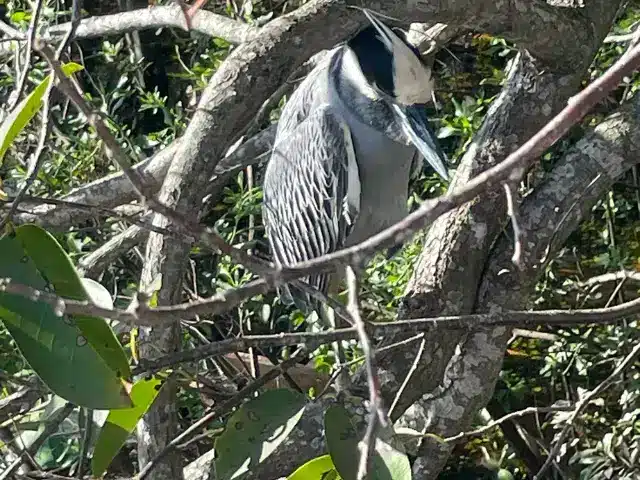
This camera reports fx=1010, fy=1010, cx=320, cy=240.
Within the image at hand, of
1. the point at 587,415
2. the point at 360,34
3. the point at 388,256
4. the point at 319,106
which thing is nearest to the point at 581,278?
the point at 587,415

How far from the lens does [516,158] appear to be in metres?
0.48

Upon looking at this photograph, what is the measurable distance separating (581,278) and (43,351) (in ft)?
4.47

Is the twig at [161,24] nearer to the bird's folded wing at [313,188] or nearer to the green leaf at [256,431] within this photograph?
the bird's folded wing at [313,188]

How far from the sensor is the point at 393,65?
4.66 feet

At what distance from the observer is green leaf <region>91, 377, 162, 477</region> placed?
90 cm

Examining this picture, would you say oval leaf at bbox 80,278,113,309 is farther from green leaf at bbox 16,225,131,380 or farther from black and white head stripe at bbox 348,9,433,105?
black and white head stripe at bbox 348,9,433,105

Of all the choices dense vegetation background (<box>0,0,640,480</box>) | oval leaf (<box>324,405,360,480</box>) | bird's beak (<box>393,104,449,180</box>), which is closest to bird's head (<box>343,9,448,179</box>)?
bird's beak (<box>393,104,449,180</box>)

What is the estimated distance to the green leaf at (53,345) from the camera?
2.52ft

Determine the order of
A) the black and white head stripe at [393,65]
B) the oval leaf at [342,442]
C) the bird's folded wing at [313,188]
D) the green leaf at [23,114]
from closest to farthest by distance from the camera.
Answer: the green leaf at [23,114] < the oval leaf at [342,442] < the black and white head stripe at [393,65] < the bird's folded wing at [313,188]

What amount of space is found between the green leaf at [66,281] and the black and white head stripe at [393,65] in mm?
620

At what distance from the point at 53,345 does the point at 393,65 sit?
0.78m

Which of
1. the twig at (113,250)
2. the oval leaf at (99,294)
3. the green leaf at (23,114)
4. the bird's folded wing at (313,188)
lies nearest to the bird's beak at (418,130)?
the bird's folded wing at (313,188)

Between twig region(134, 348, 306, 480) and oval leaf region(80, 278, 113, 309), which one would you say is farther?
twig region(134, 348, 306, 480)

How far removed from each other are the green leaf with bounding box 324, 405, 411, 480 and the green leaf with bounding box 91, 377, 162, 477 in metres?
0.16
